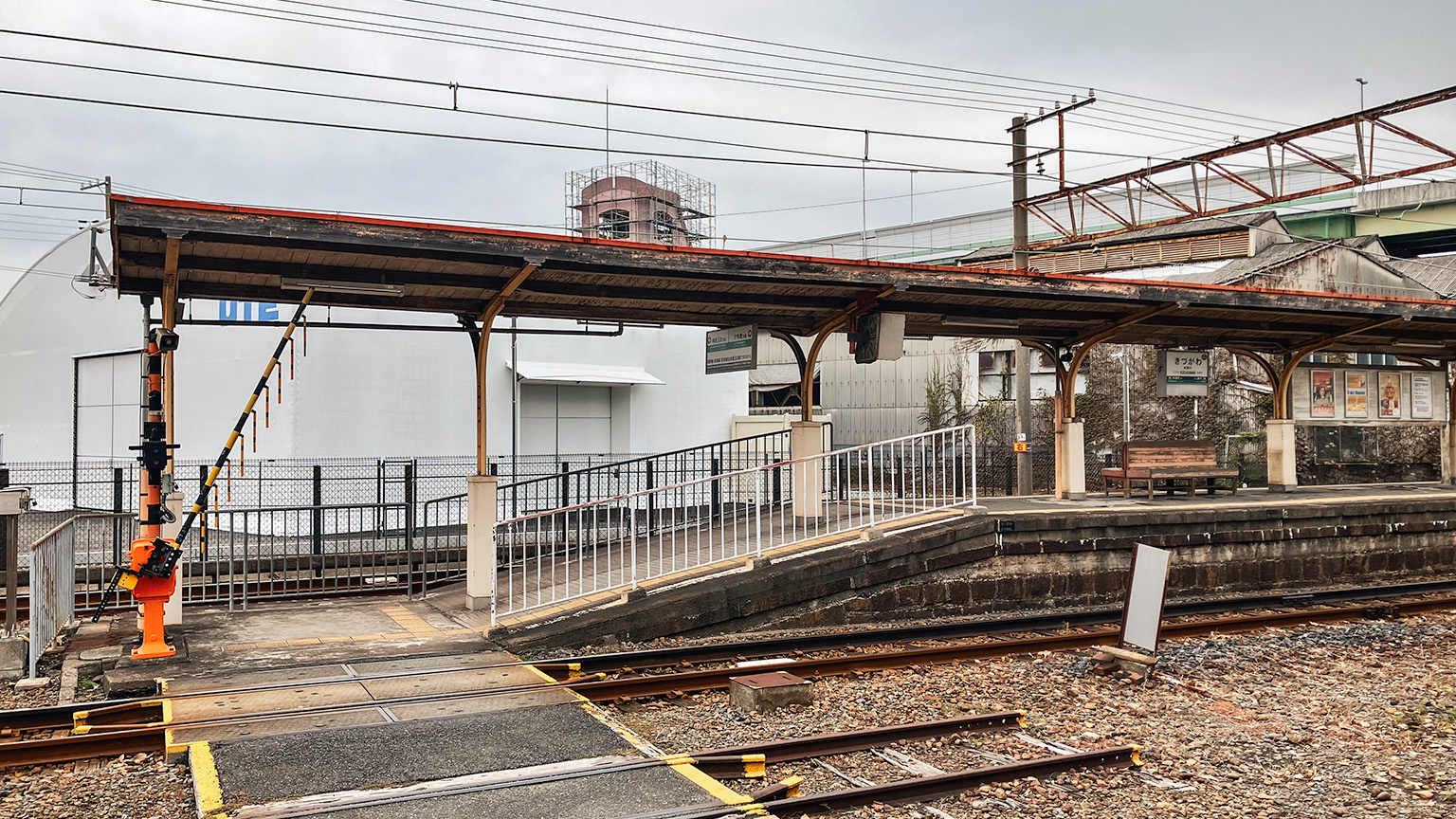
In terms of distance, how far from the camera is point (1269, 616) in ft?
39.8

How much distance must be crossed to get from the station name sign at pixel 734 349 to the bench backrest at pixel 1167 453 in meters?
6.84

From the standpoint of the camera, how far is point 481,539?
11.2 metres

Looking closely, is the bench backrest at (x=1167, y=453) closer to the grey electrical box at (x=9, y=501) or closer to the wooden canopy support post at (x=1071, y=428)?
the wooden canopy support post at (x=1071, y=428)

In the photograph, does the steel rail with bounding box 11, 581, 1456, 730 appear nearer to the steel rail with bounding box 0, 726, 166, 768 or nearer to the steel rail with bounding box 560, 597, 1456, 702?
the steel rail with bounding box 560, 597, 1456, 702

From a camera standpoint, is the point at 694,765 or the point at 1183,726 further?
the point at 1183,726

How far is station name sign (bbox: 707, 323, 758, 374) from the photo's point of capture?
533 inches

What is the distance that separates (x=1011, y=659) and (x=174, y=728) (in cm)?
712

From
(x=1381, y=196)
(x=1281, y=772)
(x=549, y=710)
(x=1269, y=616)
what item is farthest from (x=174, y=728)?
(x=1381, y=196)

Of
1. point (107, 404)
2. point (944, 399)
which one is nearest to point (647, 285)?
point (107, 404)

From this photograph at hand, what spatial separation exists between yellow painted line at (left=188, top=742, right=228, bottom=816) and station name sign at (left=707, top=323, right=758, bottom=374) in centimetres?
819

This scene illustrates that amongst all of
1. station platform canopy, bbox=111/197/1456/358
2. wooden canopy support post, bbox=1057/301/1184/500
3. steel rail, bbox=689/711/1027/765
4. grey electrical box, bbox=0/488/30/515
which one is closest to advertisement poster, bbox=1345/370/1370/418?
station platform canopy, bbox=111/197/1456/358

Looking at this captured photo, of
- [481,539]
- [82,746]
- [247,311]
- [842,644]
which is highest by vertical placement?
[247,311]

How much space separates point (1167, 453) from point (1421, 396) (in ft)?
20.4

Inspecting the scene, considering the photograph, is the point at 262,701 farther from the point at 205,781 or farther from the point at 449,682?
the point at 205,781
